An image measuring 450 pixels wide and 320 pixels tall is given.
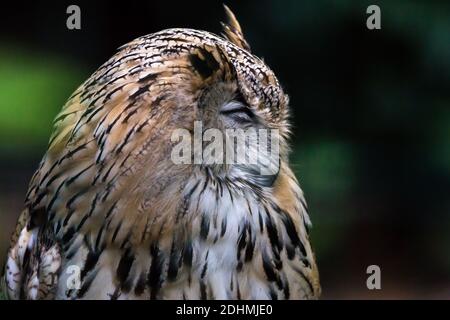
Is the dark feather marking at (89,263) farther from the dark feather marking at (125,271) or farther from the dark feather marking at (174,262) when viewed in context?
the dark feather marking at (174,262)

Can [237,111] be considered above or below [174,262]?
above

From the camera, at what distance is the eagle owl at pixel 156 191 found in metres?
1.50

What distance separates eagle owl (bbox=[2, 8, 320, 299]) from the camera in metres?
1.50

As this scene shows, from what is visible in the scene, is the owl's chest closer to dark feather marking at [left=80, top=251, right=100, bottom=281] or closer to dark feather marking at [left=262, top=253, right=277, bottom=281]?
dark feather marking at [left=262, top=253, right=277, bottom=281]

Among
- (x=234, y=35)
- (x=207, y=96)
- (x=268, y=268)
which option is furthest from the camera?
(x=234, y=35)

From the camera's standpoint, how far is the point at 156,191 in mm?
1517

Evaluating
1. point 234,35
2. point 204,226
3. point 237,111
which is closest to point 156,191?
point 204,226

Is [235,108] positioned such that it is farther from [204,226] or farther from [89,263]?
[89,263]

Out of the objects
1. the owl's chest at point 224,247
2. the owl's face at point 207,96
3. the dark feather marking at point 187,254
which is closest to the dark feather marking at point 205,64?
the owl's face at point 207,96

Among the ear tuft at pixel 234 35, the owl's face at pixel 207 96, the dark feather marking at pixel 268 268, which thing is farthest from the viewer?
the ear tuft at pixel 234 35

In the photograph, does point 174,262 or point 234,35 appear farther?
point 234,35

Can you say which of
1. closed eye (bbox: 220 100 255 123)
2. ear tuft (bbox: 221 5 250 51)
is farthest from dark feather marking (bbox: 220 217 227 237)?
ear tuft (bbox: 221 5 250 51)

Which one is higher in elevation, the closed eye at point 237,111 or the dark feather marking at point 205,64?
the dark feather marking at point 205,64

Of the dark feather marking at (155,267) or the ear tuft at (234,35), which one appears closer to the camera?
the dark feather marking at (155,267)
